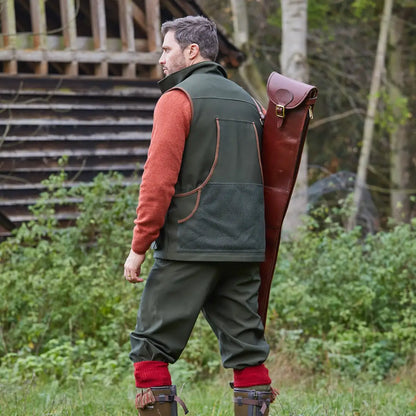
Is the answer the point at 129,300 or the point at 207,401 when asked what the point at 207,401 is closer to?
the point at 207,401

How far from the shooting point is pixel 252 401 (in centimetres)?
352

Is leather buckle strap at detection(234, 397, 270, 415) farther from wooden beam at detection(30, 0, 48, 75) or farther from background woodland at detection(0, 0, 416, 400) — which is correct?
wooden beam at detection(30, 0, 48, 75)

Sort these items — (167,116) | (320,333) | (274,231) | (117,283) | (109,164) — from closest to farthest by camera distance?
(167,116) → (274,231) → (320,333) → (117,283) → (109,164)

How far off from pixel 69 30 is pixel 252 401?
8.01 meters

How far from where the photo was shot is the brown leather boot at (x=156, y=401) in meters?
3.45

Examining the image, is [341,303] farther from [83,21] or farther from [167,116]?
[83,21]

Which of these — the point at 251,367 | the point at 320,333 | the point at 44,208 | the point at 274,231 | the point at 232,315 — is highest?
the point at 274,231

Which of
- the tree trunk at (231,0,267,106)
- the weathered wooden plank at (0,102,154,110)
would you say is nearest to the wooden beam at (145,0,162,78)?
the weathered wooden plank at (0,102,154,110)

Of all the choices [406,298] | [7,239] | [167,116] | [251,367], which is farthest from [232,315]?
[7,239]

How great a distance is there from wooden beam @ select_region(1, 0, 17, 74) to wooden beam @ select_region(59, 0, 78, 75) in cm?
65

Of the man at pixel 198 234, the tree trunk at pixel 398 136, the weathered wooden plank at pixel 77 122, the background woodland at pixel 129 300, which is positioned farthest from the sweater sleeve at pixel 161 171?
the tree trunk at pixel 398 136

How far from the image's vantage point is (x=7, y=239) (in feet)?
29.1

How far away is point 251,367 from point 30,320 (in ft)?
14.8

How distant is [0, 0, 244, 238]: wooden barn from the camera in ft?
33.4
